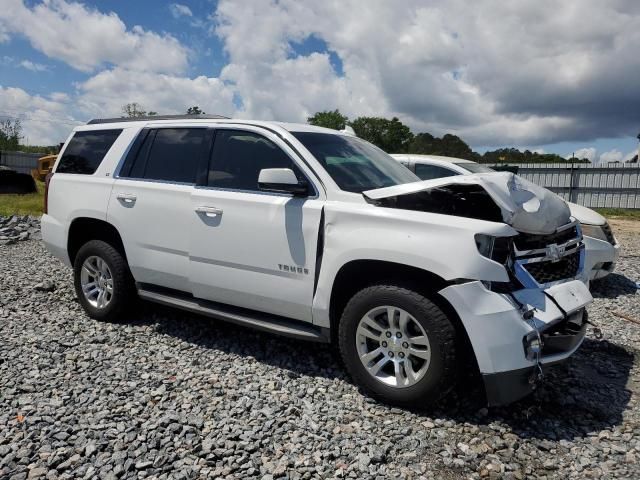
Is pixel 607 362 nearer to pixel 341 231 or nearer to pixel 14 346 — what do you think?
pixel 341 231

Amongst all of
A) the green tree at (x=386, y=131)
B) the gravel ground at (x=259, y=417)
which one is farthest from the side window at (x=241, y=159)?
the green tree at (x=386, y=131)

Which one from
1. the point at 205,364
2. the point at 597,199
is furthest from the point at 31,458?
the point at 597,199

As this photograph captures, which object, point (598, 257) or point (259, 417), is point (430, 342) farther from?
point (598, 257)

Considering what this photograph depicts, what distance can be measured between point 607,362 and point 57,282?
20.6 feet

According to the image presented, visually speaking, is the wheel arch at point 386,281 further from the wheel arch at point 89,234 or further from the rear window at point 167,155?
the wheel arch at point 89,234

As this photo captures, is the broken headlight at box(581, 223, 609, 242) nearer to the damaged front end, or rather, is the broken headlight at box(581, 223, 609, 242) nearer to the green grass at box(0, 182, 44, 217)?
the damaged front end

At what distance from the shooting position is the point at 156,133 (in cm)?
495

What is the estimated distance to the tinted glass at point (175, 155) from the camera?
4.59m

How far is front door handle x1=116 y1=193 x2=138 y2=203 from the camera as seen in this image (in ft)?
15.8

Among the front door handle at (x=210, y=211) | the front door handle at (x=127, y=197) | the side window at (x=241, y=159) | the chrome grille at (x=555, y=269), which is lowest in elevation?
the chrome grille at (x=555, y=269)

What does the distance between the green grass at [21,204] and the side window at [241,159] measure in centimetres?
1195

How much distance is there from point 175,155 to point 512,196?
2.87 meters

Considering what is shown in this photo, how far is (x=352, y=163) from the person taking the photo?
4277mm

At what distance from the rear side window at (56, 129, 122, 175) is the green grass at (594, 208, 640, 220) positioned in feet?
52.4
